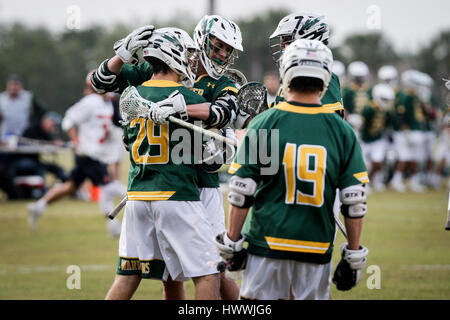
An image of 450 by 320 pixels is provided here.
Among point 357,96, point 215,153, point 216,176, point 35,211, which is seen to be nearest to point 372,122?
point 357,96

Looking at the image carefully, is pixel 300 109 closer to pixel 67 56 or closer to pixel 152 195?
pixel 152 195

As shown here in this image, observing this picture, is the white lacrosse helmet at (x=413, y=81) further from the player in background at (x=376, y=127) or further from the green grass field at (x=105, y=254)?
the green grass field at (x=105, y=254)

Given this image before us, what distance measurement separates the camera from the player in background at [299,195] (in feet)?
13.9

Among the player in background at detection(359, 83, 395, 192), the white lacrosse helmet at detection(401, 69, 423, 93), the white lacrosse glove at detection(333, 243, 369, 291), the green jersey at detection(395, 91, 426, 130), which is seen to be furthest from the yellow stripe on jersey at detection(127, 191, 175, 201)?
the white lacrosse helmet at detection(401, 69, 423, 93)

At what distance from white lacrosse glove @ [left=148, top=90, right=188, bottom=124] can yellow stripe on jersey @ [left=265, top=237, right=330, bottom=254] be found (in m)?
1.27

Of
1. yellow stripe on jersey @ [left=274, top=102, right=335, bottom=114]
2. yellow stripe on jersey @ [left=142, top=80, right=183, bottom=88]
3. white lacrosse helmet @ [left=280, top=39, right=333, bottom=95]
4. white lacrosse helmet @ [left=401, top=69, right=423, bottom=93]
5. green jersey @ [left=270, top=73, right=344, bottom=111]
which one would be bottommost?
yellow stripe on jersey @ [left=274, top=102, right=335, bottom=114]

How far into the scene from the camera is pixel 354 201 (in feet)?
13.9

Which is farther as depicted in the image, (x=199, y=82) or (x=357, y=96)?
(x=357, y=96)

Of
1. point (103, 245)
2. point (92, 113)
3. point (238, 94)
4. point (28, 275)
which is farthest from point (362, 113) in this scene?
point (238, 94)

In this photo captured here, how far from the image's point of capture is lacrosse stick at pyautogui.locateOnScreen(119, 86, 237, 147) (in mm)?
5020

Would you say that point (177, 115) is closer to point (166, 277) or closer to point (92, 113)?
point (166, 277)

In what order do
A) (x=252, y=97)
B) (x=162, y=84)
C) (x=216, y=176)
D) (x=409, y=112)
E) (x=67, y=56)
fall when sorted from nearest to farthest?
(x=162, y=84) < (x=252, y=97) < (x=216, y=176) < (x=409, y=112) < (x=67, y=56)

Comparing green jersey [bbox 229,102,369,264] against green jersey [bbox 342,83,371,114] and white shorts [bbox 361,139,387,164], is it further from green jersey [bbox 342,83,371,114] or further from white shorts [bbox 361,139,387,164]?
white shorts [bbox 361,139,387,164]

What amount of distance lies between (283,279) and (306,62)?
53.2 inches
